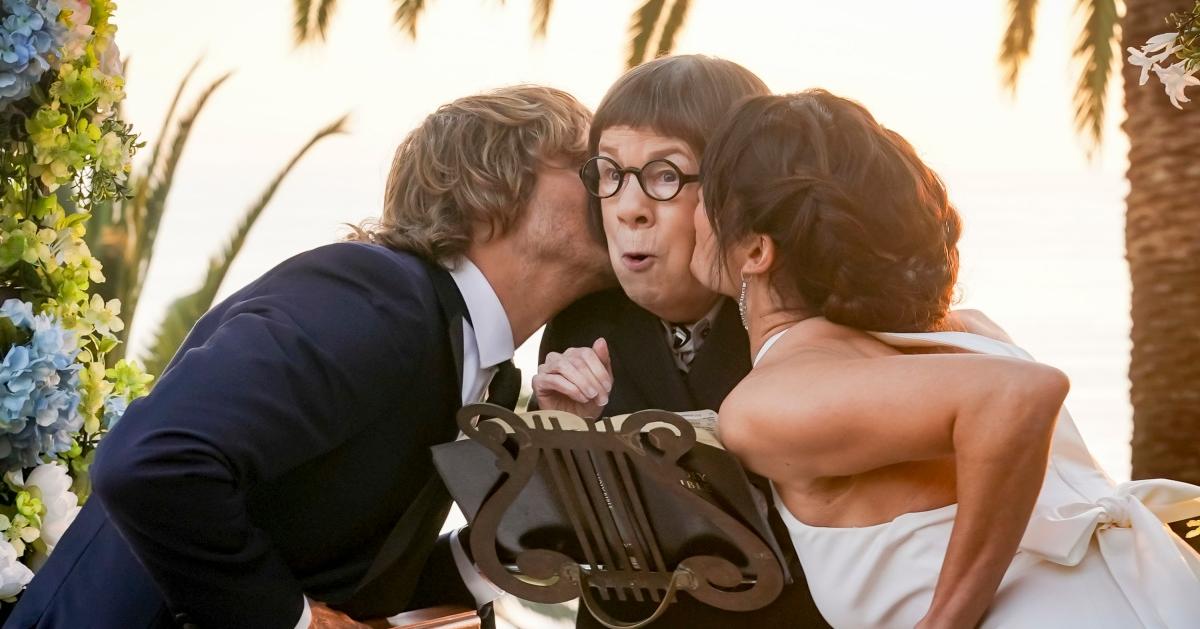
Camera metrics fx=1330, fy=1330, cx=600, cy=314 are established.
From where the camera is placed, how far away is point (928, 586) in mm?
2178

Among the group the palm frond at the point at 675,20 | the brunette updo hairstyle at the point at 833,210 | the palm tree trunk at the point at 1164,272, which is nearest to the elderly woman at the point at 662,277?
the brunette updo hairstyle at the point at 833,210

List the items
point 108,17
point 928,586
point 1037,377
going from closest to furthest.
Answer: point 1037,377
point 928,586
point 108,17

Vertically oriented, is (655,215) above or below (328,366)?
above

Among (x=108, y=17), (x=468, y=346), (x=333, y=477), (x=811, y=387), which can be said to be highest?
(x=108, y=17)

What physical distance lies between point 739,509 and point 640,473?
17cm

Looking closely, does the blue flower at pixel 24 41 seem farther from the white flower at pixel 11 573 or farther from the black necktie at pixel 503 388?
the black necktie at pixel 503 388

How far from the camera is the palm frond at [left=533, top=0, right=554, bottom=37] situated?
8930 millimetres

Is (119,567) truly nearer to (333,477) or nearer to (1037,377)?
(333,477)

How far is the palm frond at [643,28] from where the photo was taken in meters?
8.41

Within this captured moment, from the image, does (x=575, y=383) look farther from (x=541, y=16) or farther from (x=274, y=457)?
(x=541, y=16)

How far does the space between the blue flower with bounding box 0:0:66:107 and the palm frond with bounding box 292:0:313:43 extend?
20.8 ft

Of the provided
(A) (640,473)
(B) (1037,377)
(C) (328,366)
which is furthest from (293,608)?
(B) (1037,377)

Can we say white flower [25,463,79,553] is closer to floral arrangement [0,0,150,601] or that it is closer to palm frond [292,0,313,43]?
floral arrangement [0,0,150,601]

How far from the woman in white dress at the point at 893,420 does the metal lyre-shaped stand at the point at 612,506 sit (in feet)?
0.37
